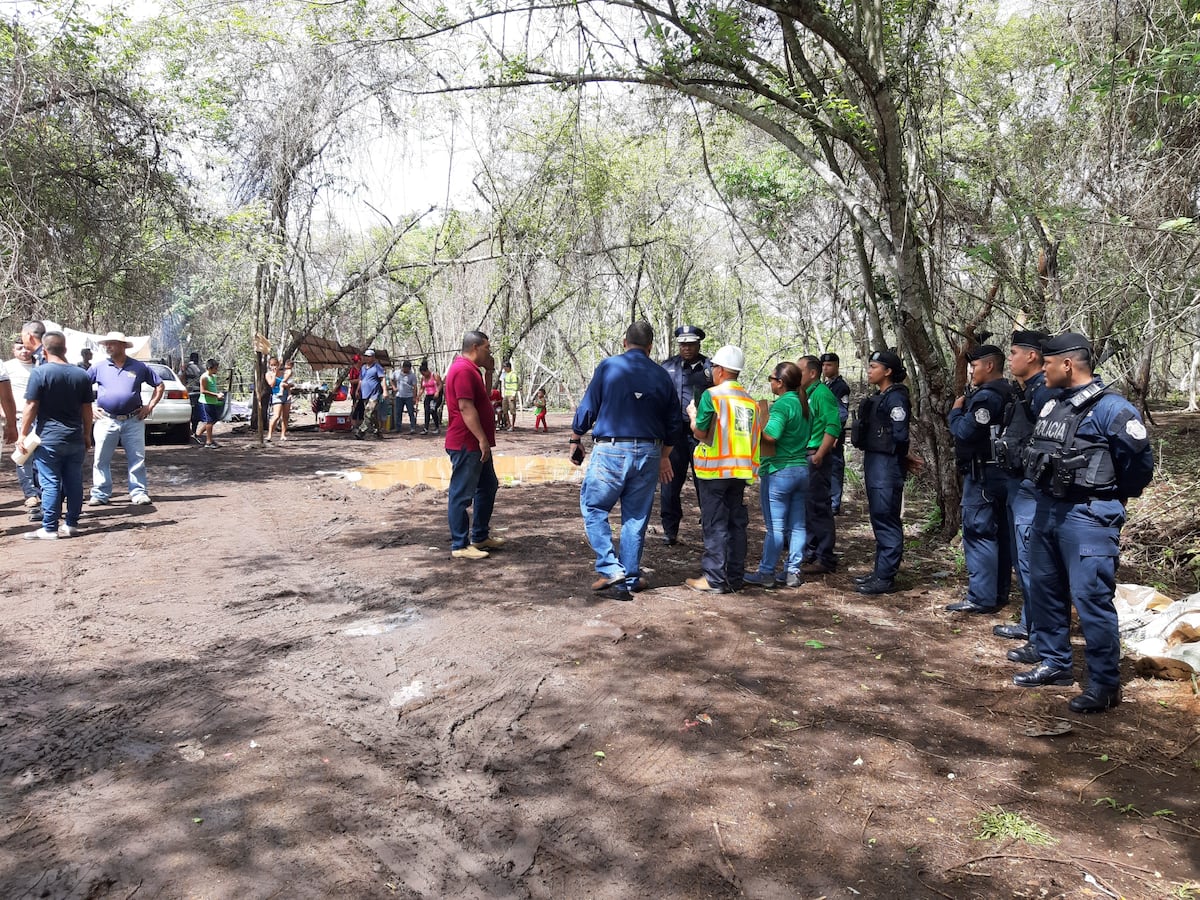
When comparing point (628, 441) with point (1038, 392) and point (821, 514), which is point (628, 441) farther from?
point (1038, 392)

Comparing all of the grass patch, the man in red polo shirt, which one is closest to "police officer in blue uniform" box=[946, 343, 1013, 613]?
the grass patch

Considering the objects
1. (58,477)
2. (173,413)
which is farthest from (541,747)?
(173,413)

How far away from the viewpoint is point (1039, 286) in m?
11.1

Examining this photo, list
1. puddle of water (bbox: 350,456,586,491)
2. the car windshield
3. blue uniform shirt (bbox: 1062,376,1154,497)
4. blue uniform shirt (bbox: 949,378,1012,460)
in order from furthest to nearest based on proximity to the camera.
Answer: the car windshield → puddle of water (bbox: 350,456,586,491) → blue uniform shirt (bbox: 949,378,1012,460) → blue uniform shirt (bbox: 1062,376,1154,497)

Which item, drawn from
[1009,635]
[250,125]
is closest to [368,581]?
[1009,635]

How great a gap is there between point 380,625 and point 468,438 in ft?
6.23

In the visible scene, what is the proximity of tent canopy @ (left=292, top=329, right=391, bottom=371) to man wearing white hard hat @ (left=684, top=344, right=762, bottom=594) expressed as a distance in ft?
46.1

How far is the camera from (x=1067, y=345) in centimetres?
414

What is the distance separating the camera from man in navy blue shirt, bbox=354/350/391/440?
17703mm

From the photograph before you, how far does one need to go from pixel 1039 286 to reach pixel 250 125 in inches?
529

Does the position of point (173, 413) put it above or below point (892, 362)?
below

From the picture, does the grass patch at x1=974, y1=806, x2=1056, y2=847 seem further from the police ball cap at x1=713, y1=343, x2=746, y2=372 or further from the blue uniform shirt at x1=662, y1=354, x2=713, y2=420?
the blue uniform shirt at x1=662, y1=354, x2=713, y2=420

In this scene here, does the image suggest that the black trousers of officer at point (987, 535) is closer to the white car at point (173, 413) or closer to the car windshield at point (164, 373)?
the white car at point (173, 413)

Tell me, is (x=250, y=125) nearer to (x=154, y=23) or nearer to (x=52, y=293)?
(x=154, y=23)
